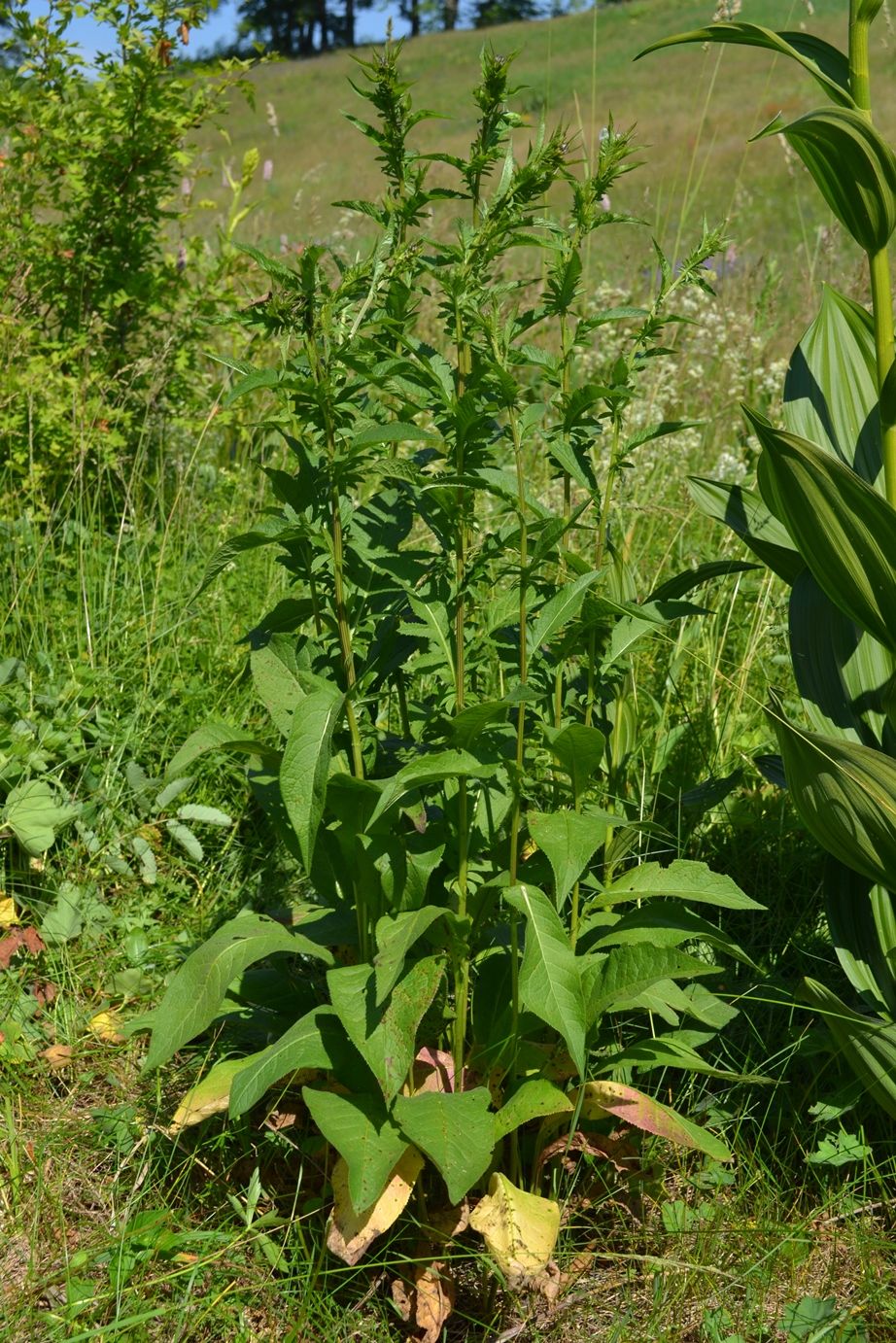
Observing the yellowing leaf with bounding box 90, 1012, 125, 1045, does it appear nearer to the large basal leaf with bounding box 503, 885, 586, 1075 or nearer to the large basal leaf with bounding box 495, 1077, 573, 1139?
the large basal leaf with bounding box 495, 1077, 573, 1139

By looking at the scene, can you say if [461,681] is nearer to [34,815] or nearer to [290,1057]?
[290,1057]

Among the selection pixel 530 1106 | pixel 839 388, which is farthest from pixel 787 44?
pixel 530 1106

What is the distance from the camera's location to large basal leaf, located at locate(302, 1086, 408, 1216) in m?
1.57

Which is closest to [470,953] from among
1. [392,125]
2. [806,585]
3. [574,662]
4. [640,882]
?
[640,882]

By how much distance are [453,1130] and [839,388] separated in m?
1.44

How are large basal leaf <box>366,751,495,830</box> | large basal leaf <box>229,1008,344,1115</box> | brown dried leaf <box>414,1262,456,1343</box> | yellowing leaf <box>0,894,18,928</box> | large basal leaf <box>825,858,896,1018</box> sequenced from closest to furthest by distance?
large basal leaf <box>366,751,495,830</box>
large basal leaf <box>229,1008,344,1115</box>
brown dried leaf <box>414,1262,456,1343</box>
large basal leaf <box>825,858,896,1018</box>
yellowing leaf <box>0,894,18,928</box>

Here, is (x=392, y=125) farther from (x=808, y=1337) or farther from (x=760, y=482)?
(x=808, y=1337)

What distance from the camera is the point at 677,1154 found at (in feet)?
6.75

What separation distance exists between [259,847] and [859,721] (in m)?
1.36

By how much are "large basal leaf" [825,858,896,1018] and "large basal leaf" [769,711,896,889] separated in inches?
6.1

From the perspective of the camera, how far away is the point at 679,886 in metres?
1.87

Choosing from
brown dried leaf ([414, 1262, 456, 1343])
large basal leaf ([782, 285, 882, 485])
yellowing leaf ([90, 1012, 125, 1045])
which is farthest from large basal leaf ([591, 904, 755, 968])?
yellowing leaf ([90, 1012, 125, 1045])

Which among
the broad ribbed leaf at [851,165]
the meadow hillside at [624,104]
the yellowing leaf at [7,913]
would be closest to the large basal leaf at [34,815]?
the yellowing leaf at [7,913]

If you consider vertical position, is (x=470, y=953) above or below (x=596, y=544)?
below
